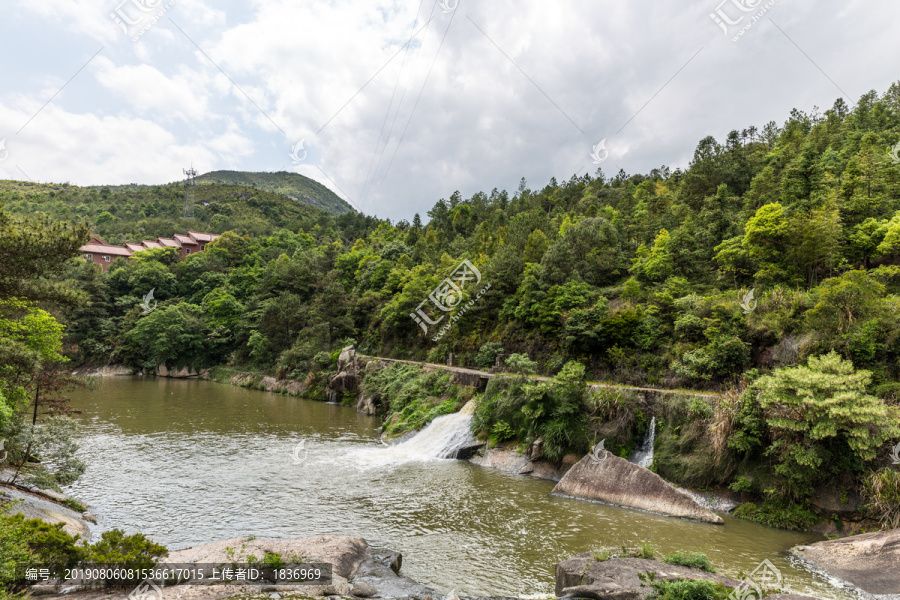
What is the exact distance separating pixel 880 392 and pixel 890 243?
30.8ft

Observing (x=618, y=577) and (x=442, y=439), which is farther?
(x=442, y=439)

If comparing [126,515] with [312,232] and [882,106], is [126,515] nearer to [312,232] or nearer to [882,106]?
[882,106]

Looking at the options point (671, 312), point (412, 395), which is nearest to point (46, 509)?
point (412, 395)

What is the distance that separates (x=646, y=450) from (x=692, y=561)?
24.9 ft

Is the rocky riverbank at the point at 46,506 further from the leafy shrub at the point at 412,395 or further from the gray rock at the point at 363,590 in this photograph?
the leafy shrub at the point at 412,395

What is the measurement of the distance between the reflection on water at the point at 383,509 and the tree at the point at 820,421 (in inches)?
73.8

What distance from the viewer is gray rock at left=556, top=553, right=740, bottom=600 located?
25.7 feet

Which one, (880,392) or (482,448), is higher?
(880,392)

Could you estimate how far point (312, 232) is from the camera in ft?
283

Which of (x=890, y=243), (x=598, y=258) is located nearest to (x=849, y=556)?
(x=890, y=243)

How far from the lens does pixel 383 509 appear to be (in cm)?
1356

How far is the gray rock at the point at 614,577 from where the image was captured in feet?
25.7

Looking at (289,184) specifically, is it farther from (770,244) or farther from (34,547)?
(34,547)

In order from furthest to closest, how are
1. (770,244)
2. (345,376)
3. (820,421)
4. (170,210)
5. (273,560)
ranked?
(170,210) → (345,376) → (770,244) → (820,421) → (273,560)
